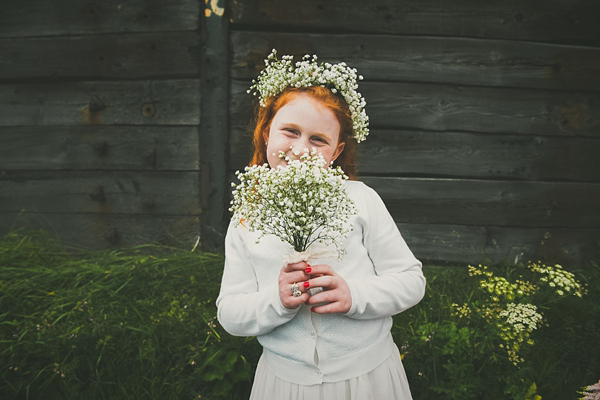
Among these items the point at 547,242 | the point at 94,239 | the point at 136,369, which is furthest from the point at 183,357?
the point at 547,242

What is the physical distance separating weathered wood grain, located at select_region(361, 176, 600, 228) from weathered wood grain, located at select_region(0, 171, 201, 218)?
5.68ft

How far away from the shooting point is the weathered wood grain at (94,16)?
3738 mm

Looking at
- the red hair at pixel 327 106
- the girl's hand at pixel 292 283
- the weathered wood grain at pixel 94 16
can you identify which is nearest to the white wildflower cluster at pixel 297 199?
the girl's hand at pixel 292 283

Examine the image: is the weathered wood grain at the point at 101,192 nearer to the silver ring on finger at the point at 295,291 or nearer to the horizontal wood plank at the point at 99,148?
the horizontal wood plank at the point at 99,148

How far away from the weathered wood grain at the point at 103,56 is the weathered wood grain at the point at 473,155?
35.7 inches

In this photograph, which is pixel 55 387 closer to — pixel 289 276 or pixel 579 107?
pixel 289 276

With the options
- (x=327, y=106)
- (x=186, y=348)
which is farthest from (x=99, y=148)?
(x=327, y=106)

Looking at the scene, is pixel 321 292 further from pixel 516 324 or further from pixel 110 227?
pixel 110 227

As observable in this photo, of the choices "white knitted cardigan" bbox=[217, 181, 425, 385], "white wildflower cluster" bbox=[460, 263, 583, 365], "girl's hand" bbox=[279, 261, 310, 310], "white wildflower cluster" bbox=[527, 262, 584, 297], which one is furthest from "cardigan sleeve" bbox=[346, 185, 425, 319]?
"white wildflower cluster" bbox=[527, 262, 584, 297]

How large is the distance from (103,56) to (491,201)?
3.79 m

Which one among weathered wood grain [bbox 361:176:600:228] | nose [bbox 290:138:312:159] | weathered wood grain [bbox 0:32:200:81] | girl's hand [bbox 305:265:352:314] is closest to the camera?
girl's hand [bbox 305:265:352:314]

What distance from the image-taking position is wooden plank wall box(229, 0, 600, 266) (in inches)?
146

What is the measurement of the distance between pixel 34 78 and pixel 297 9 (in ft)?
8.30

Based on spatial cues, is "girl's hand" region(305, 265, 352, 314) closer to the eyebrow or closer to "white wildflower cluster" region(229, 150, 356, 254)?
"white wildflower cluster" region(229, 150, 356, 254)
